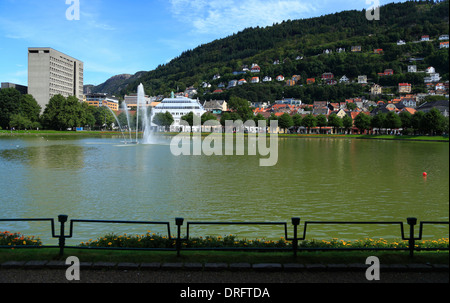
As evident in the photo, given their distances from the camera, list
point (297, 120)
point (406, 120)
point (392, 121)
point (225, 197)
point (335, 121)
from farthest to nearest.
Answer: point (297, 120), point (335, 121), point (392, 121), point (406, 120), point (225, 197)

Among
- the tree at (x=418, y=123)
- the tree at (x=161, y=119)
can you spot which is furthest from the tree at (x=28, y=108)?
the tree at (x=418, y=123)

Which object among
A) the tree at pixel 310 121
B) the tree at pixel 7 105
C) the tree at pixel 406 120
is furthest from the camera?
the tree at pixel 310 121

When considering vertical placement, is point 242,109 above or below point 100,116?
above

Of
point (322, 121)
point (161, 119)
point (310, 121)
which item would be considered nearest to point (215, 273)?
point (310, 121)

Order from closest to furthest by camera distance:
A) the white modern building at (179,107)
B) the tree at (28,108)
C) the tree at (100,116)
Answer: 1. the tree at (28,108)
2. the tree at (100,116)
3. the white modern building at (179,107)

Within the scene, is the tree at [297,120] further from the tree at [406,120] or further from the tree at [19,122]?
the tree at [19,122]

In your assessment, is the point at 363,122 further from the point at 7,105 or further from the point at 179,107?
the point at 7,105

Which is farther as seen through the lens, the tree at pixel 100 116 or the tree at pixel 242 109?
the tree at pixel 242 109

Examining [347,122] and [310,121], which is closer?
[347,122]

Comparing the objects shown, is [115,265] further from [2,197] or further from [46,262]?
[2,197]

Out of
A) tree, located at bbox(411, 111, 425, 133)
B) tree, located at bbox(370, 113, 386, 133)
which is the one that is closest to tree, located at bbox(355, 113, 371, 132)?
tree, located at bbox(370, 113, 386, 133)

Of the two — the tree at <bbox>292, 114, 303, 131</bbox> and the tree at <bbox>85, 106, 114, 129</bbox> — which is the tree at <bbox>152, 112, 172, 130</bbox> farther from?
the tree at <bbox>292, 114, 303, 131</bbox>

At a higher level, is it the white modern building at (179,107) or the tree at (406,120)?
the white modern building at (179,107)
